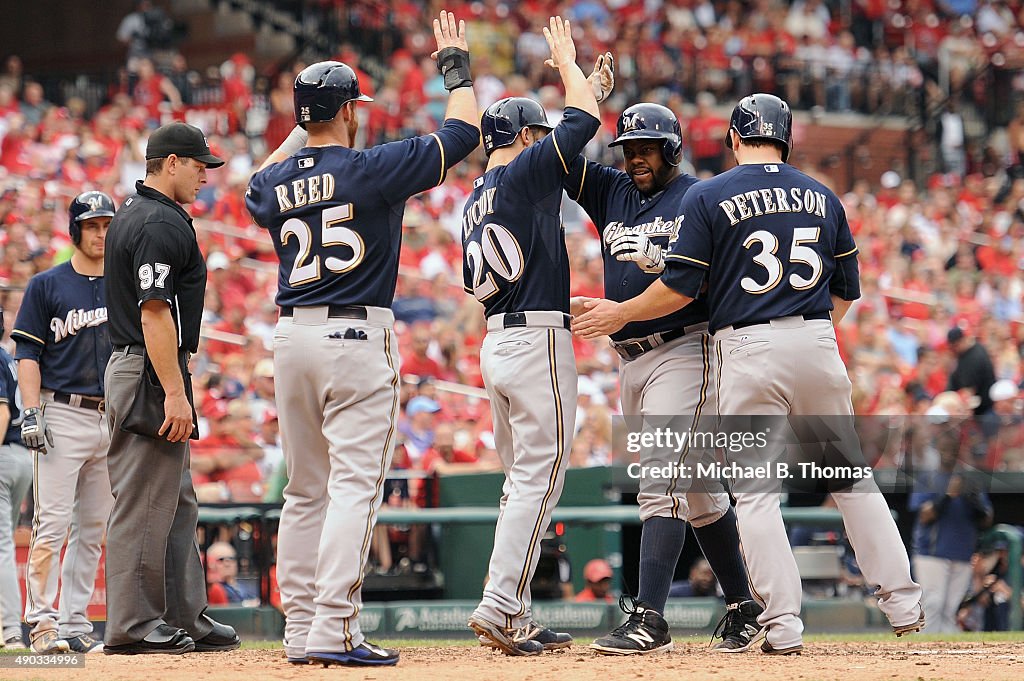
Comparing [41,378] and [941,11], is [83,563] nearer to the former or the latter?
[41,378]

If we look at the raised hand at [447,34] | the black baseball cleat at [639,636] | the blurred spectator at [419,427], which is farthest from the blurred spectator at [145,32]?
the black baseball cleat at [639,636]

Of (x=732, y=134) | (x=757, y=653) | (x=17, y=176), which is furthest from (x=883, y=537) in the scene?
Answer: (x=17, y=176)

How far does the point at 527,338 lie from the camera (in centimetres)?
605

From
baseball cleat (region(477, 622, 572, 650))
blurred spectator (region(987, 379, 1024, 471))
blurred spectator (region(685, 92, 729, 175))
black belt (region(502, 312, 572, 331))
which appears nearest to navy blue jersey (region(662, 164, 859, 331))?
black belt (region(502, 312, 572, 331))

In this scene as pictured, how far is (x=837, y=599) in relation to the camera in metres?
9.92

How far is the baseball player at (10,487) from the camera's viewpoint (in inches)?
292

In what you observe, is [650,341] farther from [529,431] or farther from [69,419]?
[69,419]

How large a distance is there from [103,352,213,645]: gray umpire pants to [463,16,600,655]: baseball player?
1342mm

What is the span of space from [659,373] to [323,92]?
1.86m

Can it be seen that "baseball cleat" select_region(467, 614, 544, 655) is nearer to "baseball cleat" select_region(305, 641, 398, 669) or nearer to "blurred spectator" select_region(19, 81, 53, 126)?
"baseball cleat" select_region(305, 641, 398, 669)

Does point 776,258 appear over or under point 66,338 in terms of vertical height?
over

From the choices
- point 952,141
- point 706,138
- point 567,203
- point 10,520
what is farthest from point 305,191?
point 952,141

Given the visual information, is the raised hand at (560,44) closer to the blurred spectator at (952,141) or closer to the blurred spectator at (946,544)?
the blurred spectator at (946,544)

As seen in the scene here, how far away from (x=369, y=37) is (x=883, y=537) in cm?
1740
